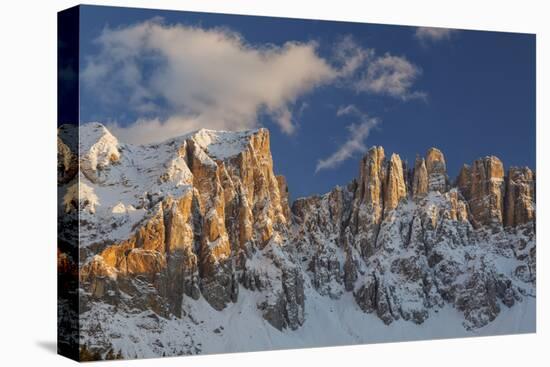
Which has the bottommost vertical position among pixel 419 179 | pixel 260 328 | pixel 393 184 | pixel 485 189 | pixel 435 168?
pixel 260 328

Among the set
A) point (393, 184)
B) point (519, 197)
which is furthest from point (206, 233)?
point (519, 197)

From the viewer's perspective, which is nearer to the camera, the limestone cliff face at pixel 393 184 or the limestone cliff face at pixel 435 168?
the limestone cliff face at pixel 393 184

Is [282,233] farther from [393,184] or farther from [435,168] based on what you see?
[435,168]

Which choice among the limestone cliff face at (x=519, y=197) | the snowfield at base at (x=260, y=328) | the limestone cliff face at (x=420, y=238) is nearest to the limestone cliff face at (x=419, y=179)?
the limestone cliff face at (x=420, y=238)

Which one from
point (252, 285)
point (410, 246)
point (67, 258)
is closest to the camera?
point (67, 258)

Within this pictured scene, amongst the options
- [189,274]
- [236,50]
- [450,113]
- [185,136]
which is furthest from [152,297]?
[450,113]

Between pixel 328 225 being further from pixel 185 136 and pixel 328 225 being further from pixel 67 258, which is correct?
pixel 67 258

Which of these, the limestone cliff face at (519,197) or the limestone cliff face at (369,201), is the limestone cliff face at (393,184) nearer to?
the limestone cliff face at (369,201)
